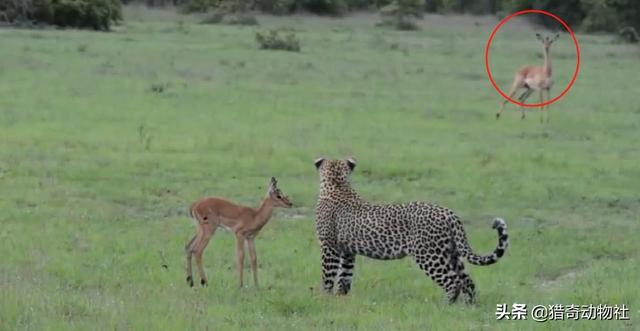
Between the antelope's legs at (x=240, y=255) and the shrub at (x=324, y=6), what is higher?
the antelope's legs at (x=240, y=255)

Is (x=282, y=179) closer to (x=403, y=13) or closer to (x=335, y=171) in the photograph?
(x=335, y=171)

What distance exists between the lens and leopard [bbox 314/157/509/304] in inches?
340

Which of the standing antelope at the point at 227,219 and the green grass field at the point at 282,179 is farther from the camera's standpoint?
the standing antelope at the point at 227,219

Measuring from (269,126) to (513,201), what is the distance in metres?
6.04

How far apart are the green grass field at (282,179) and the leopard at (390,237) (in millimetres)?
240

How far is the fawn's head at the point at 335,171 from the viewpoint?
9438 mm

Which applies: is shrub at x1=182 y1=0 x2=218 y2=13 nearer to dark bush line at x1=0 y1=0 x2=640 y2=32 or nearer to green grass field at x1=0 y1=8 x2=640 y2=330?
dark bush line at x1=0 y1=0 x2=640 y2=32

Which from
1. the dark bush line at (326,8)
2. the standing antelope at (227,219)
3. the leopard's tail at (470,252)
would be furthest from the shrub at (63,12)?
the leopard's tail at (470,252)

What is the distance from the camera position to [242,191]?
13.8 m

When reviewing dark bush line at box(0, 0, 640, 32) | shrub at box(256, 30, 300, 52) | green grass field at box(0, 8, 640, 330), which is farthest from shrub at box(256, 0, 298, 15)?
green grass field at box(0, 8, 640, 330)

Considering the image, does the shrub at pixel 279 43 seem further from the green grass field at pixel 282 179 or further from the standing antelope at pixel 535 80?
the standing antelope at pixel 535 80

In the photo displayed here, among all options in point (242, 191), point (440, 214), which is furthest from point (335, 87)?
point (440, 214)

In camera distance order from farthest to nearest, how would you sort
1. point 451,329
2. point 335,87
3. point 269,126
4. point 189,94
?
point 335,87
point 189,94
point 269,126
point 451,329

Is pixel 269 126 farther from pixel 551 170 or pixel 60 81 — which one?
pixel 60 81
